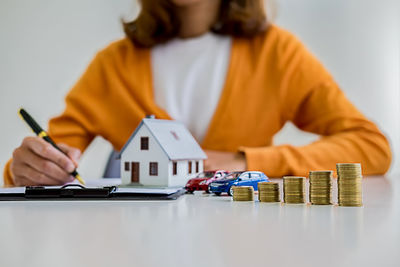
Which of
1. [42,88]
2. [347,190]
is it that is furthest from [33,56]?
[347,190]

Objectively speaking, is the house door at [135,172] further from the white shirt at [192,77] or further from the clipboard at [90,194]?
the white shirt at [192,77]

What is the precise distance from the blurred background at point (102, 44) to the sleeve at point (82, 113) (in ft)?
2.51

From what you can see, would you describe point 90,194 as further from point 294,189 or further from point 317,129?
point 317,129

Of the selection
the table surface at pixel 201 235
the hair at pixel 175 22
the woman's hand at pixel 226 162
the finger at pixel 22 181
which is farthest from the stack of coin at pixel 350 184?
the hair at pixel 175 22

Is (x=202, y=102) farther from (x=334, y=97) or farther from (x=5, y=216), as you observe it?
(x=5, y=216)

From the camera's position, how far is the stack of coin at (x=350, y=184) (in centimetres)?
40

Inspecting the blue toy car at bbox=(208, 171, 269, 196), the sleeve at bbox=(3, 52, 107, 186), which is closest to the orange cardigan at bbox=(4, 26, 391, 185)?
the sleeve at bbox=(3, 52, 107, 186)

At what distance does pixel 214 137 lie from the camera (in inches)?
44.7

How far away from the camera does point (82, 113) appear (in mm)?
1221

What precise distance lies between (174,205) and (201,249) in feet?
0.69

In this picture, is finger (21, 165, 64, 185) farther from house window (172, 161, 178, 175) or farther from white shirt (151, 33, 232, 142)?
white shirt (151, 33, 232, 142)

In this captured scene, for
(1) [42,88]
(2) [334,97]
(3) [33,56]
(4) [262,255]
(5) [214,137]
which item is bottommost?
(4) [262,255]

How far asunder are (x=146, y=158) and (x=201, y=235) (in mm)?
350

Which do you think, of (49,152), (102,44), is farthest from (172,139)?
(102,44)
